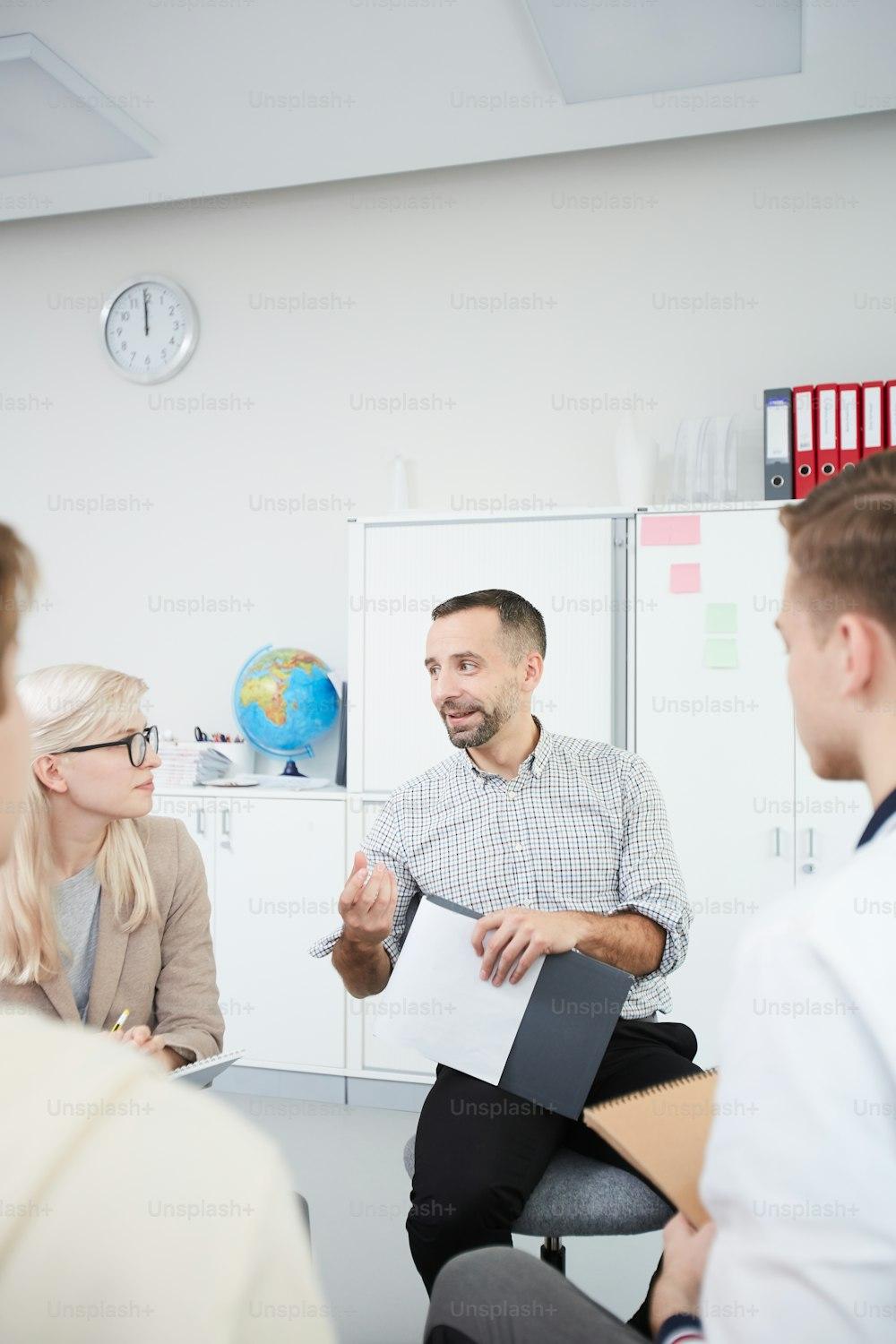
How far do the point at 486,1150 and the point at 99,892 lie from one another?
0.78m

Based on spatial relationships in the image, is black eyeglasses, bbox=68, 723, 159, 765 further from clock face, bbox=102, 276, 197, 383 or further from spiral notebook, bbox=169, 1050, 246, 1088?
clock face, bbox=102, 276, 197, 383

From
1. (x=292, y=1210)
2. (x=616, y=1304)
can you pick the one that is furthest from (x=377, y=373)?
(x=292, y=1210)

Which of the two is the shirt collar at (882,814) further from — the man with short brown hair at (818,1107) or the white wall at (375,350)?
the white wall at (375,350)

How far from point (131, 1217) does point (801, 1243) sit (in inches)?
19.1

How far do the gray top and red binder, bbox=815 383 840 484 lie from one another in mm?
2344

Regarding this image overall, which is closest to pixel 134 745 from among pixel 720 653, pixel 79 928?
pixel 79 928

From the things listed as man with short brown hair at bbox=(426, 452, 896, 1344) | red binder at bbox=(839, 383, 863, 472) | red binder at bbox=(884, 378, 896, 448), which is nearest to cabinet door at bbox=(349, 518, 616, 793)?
red binder at bbox=(839, 383, 863, 472)

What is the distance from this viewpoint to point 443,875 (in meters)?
2.14

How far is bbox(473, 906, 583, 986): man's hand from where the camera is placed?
1723mm

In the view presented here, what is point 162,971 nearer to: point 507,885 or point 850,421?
point 507,885

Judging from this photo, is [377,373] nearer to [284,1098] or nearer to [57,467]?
[57,467]

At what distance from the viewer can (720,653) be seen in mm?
3182

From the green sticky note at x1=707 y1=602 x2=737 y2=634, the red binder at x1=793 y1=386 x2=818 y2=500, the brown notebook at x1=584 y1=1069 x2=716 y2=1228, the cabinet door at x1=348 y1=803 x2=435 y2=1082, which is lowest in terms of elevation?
the cabinet door at x1=348 y1=803 x2=435 y2=1082

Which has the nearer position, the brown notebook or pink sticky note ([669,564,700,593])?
the brown notebook
